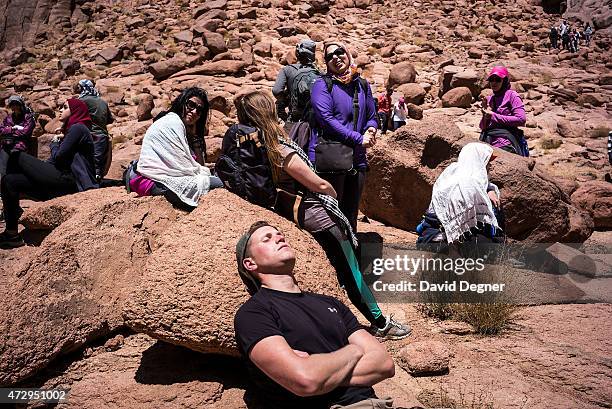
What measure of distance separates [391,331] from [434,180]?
2.91 m

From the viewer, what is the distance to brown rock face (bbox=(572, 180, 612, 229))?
8.00m

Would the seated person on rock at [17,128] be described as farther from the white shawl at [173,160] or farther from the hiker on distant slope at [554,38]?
the hiker on distant slope at [554,38]

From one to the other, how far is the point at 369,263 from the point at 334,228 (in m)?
1.92

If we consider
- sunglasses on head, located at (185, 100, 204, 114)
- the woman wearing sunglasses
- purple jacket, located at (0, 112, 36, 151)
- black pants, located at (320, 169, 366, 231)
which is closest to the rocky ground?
the woman wearing sunglasses

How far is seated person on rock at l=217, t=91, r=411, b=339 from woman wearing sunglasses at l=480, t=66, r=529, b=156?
10.6 feet

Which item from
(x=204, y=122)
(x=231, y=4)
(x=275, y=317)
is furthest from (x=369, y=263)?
(x=231, y=4)

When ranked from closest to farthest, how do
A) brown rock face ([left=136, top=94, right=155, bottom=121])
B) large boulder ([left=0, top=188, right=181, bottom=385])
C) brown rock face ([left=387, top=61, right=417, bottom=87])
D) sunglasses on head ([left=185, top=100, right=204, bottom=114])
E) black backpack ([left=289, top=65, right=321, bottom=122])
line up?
large boulder ([left=0, top=188, right=181, bottom=385]) < sunglasses on head ([left=185, top=100, right=204, bottom=114]) < black backpack ([left=289, top=65, right=321, bottom=122]) < brown rock face ([left=136, top=94, right=155, bottom=121]) < brown rock face ([left=387, top=61, right=417, bottom=87])

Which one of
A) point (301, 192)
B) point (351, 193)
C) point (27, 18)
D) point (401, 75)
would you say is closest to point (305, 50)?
point (351, 193)

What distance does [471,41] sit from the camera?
77.5 feet

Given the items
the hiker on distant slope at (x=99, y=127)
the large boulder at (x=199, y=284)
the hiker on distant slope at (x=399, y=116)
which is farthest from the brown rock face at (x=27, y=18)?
the large boulder at (x=199, y=284)

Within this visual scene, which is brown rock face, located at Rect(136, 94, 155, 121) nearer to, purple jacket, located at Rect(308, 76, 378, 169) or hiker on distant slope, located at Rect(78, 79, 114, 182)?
hiker on distant slope, located at Rect(78, 79, 114, 182)

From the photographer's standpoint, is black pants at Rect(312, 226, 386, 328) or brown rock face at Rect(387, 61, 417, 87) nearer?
black pants at Rect(312, 226, 386, 328)

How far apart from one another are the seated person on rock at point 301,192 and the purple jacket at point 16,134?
4377 mm

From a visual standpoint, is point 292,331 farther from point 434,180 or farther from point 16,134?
point 16,134
